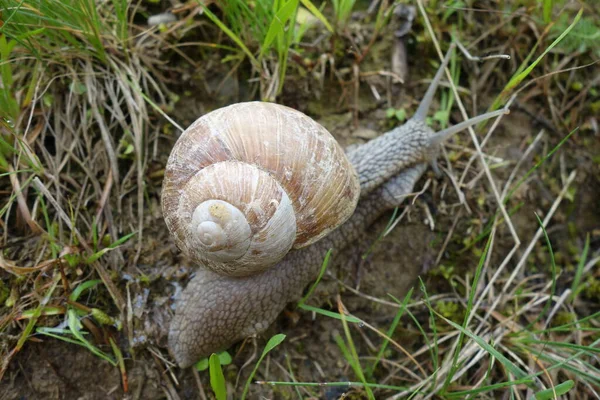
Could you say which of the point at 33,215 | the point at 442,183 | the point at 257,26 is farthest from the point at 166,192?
the point at 442,183

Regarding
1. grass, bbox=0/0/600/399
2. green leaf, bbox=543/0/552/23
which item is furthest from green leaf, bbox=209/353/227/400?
green leaf, bbox=543/0/552/23

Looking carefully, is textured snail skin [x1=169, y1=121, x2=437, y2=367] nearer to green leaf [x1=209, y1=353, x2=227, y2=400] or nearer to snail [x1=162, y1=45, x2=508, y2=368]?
snail [x1=162, y1=45, x2=508, y2=368]

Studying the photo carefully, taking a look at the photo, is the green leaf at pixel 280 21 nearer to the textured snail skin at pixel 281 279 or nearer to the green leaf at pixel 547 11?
the textured snail skin at pixel 281 279

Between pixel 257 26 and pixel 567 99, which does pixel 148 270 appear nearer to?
pixel 257 26

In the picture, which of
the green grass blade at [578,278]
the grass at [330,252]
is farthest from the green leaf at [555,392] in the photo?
the green grass blade at [578,278]

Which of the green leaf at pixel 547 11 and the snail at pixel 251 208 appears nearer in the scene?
the snail at pixel 251 208

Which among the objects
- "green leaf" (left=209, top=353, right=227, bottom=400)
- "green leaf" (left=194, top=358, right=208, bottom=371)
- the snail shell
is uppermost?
the snail shell

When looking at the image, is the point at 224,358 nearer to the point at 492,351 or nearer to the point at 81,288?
the point at 81,288

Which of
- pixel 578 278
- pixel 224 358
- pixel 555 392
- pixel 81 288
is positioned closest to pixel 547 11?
pixel 578 278

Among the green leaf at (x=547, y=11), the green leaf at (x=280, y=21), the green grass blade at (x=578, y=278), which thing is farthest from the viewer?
the green grass blade at (x=578, y=278)
